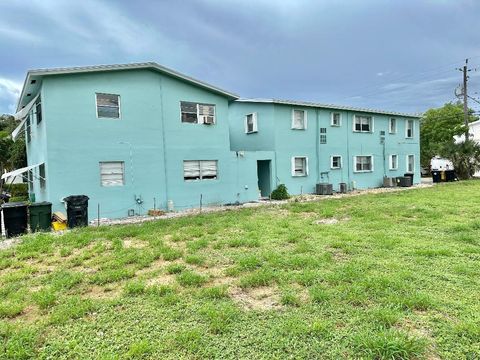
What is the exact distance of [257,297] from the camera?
Answer: 4504 millimetres

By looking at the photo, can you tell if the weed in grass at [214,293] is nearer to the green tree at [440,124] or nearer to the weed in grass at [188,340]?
the weed in grass at [188,340]

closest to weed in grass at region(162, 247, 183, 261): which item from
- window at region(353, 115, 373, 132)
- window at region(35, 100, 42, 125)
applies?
window at region(35, 100, 42, 125)

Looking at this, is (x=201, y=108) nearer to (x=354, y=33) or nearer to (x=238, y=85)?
(x=354, y=33)

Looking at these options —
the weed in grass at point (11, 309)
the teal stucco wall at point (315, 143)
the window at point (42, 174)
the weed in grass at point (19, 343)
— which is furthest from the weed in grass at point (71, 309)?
the teal stucco wall at point (315, 143)

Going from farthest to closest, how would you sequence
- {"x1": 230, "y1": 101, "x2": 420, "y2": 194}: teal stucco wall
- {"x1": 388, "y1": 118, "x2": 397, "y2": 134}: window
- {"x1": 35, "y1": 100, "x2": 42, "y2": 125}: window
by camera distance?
{"x1": 388, "y1": 118, "x2": 397, "y2": 134}: window, {"x1": 230, "y1": 101, "x2": 420, "y2": 194}: teal stucco wall, {"x1": 35, "y1": 100, "x2": 42, "y2": 125}: window

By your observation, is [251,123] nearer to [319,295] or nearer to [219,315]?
[319,295]

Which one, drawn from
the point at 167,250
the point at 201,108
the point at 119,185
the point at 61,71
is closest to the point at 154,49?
the point at 201,108

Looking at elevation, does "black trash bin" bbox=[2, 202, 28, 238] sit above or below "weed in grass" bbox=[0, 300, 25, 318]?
above

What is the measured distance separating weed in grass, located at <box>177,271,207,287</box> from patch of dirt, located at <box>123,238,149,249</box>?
8.39 ft

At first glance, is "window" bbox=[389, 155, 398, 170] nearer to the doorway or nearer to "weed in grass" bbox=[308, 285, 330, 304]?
the doorway

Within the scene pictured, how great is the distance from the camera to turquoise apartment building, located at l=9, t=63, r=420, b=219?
12.5 m

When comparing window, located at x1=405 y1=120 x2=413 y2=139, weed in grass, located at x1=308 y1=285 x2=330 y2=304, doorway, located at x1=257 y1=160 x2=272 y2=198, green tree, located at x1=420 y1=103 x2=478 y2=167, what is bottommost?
weed in grass, located at x1=308 y1=285 x2=330 y2=304

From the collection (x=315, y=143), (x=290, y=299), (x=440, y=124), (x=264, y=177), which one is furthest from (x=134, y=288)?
(x=440, y=124)

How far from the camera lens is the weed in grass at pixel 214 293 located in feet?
14.8
